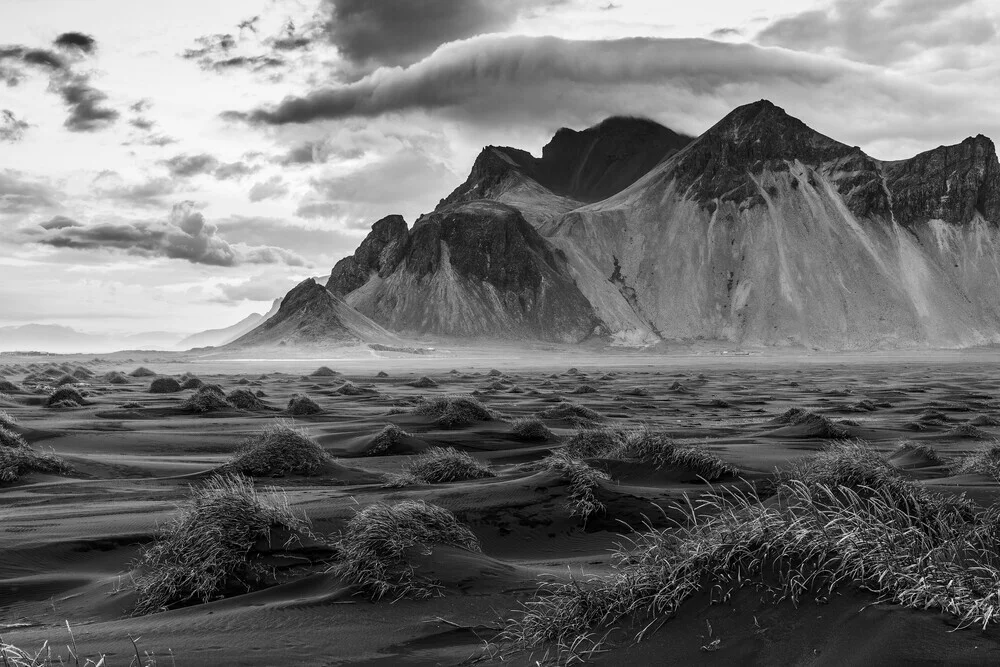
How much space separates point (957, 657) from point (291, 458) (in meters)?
11.1

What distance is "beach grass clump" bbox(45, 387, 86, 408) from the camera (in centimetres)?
2509

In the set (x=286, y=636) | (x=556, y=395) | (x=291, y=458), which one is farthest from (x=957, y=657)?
(x=556, y=395)

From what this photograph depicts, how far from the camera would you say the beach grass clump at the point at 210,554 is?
6766 millimetres

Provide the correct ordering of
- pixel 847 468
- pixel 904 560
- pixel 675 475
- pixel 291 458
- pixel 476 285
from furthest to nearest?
pixel 476 285 < pixel 291 458 < pixel 675 475 < pixel 847 468 < pixel 904 560

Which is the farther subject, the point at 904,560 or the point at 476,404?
the point at 476,404

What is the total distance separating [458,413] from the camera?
20.5 metres

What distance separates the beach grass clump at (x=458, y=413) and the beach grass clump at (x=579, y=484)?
366 inches

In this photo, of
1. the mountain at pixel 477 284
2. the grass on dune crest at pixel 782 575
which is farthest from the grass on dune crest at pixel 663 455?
the mountain at pixel 477 284

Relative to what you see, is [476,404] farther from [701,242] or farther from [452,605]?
[701,242]

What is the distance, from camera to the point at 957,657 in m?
3.76

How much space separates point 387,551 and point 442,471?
5200 millimetres

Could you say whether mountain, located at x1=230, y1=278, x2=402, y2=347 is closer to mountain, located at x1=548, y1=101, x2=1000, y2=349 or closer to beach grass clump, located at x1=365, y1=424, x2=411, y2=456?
mountain, located at x1=548, y1=101, x2=1000, y2=349

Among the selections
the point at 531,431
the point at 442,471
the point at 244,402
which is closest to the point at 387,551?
the point at 442,471

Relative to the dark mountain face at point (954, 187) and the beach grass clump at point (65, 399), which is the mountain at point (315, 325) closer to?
the dark mountain face at point (954, 187)
